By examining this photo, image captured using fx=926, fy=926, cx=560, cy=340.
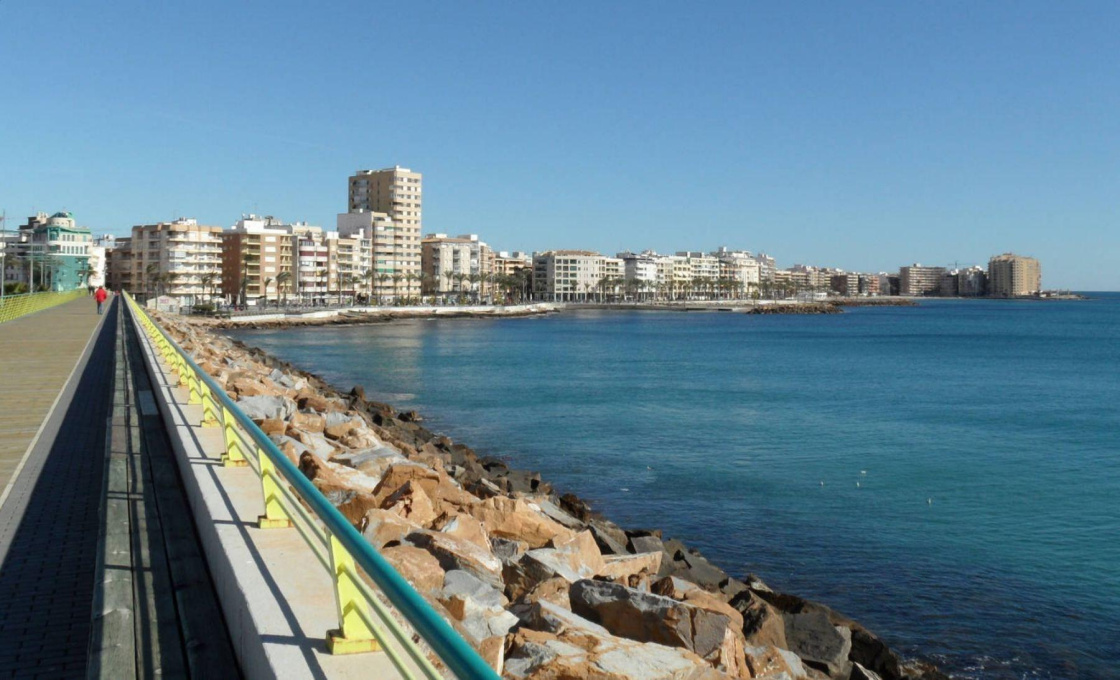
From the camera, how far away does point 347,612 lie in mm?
3365

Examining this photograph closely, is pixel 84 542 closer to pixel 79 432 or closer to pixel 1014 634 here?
pixel 79 432

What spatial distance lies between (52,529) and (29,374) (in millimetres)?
11357

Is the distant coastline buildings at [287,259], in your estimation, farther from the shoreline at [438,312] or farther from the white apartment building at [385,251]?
the shoreline at [438,312]

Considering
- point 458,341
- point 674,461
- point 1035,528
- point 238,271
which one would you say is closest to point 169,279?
point 238,271

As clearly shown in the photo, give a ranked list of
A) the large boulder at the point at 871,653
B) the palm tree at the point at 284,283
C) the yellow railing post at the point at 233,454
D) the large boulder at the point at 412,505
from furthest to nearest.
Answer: the palm tree at the point at 284,283, the large boulder at the point at 871,653, the large boulder at the point at 412,505, the yellow railing post at the point at 233,454

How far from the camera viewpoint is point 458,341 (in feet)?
235

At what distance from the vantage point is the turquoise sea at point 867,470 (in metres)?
11.5

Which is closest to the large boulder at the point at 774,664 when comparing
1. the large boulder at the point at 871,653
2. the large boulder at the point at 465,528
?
the large boulder at the point at 871,653

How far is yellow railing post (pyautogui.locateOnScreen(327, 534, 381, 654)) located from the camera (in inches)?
130

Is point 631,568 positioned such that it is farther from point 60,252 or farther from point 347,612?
point 60,252

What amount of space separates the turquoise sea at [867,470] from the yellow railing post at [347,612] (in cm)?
809

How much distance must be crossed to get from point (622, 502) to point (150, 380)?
26.8ft

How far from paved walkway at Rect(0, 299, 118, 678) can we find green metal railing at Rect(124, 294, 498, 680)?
104cm

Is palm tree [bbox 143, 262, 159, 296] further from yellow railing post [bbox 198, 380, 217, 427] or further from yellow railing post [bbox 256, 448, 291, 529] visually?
yellow railing post [bbox 256, 448, 291, 529]
